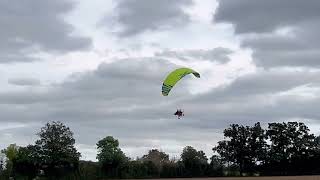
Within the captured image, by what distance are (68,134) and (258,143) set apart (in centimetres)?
3982

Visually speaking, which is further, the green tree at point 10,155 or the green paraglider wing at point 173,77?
the green tree at point 10,155

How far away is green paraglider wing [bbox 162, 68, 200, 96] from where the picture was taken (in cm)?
8338

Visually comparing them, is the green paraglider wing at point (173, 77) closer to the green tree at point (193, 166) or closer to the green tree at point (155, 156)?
the green tree at point (193, 166)

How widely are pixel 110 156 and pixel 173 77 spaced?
64.8 m

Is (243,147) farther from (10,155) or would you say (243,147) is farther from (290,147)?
(10,155)

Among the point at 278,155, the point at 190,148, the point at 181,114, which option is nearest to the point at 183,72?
the point at 181,114

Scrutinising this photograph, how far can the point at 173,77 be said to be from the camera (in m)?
83.8

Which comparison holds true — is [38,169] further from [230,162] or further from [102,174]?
[230,162]

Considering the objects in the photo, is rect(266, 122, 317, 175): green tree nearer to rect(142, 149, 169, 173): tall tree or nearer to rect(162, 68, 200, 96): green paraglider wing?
rect(142, 149, 169, 173): tall tree

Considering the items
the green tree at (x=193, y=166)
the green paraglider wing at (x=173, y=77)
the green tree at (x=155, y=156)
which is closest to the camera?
the green paraglider wing at (x=173, y=77)

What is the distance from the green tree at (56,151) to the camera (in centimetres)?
14712

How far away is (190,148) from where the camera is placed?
163875 mm

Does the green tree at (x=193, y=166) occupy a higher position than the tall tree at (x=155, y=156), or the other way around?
the tall tree at (x=155, y=156)

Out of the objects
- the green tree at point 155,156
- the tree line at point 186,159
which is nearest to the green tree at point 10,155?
the tree line at point 186,159
